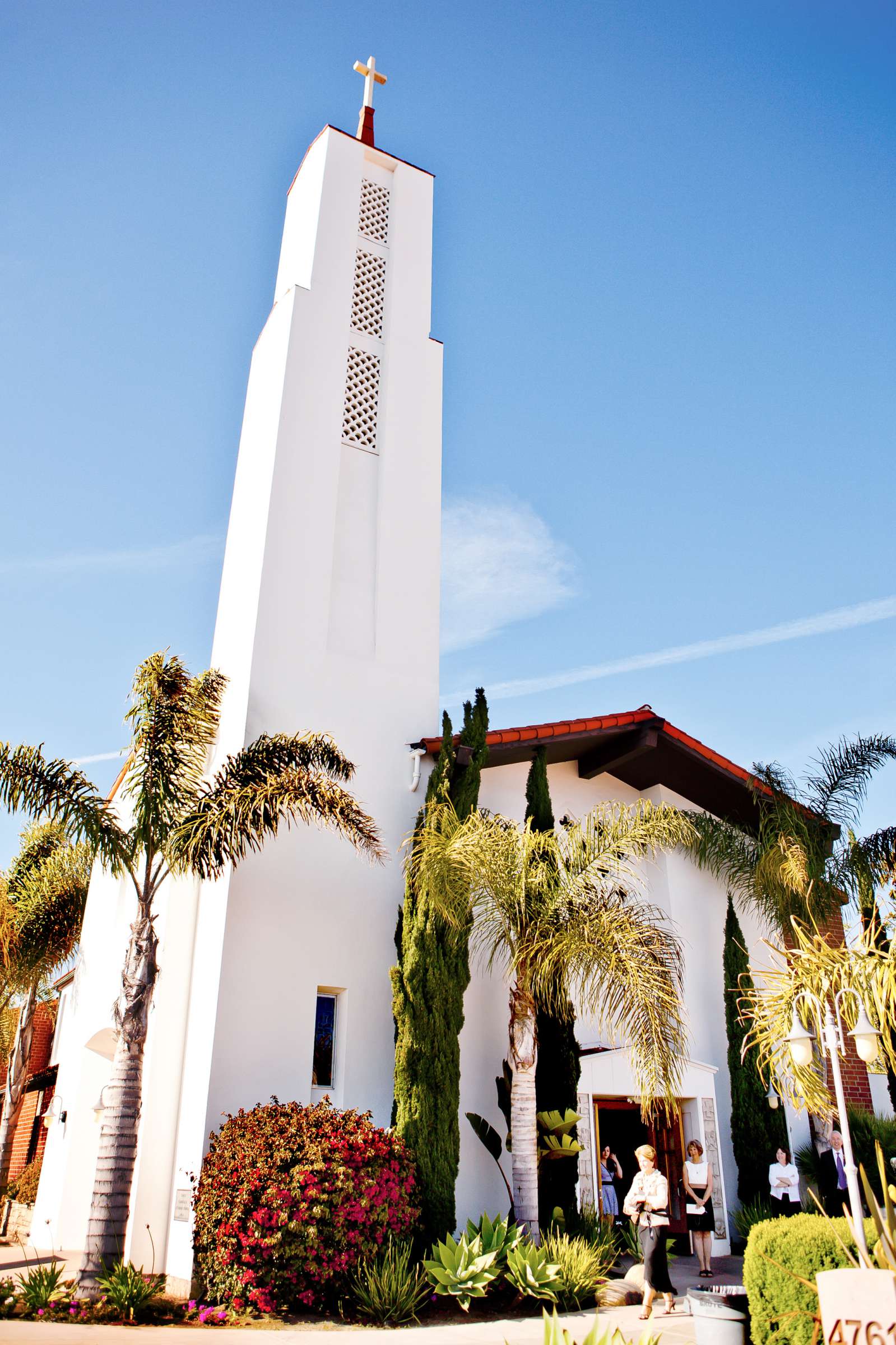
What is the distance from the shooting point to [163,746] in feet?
39.7

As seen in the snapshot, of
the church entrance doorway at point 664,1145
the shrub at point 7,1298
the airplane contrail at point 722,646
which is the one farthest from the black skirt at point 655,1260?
the airplane contrail at point 722,646

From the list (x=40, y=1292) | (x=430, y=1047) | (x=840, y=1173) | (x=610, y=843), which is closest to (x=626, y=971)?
(x=610, y=843)

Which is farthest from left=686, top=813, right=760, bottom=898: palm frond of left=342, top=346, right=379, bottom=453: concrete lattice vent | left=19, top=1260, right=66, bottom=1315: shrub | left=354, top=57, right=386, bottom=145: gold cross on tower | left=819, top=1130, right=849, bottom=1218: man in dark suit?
left=354, top=57, right=386, bottom=145: gold cross on tower

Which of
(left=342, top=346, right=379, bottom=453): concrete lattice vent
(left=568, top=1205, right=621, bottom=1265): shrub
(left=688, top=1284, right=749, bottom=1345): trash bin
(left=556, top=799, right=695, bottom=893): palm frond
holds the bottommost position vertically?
(left=688, top=1284, right=749, bottom=1345): trash bin

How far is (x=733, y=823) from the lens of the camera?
57.7ft

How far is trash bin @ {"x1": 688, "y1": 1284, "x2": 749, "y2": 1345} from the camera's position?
25.4 ft

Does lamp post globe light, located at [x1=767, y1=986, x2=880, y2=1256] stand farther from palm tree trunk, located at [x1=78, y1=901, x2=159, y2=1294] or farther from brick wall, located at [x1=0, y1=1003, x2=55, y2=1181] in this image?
brick wall, located at [x1=0, y1=1003, x2=55, y2=1181]

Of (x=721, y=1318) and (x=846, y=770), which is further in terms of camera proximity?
(x=846, y=770)

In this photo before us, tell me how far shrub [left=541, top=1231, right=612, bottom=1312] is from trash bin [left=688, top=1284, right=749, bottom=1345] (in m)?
2.54

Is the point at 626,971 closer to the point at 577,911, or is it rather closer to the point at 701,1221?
the point at 577,911

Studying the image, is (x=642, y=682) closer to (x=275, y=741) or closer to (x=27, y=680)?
(x=275, y=741)

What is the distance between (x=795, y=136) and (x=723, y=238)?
1.65 metres

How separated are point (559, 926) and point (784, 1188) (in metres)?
5.41

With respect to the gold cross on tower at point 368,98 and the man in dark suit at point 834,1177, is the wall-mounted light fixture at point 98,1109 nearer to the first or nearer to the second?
the man in dark suit at point 834,1177
